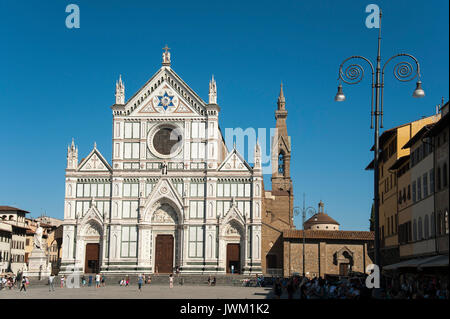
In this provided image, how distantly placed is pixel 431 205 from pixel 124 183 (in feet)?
112

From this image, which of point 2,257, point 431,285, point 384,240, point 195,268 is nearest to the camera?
point 431,285

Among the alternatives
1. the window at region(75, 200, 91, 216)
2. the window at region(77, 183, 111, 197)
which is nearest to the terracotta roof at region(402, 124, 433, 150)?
the window at region(77, 183, 111, 197)

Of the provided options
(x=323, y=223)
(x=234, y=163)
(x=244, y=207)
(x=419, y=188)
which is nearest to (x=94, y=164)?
(x=234, y=163)

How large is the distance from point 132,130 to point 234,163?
10567mm

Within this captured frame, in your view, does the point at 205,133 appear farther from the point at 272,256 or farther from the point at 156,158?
the point at 272,256

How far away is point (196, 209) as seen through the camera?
57.9 metres

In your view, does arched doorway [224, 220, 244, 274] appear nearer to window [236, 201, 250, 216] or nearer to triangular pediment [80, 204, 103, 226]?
window [236, 201, 250, 216]

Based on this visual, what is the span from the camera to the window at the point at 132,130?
195 feet

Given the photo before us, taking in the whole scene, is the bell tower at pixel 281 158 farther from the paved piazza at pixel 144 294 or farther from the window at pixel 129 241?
the paved piazza at pixel 144 294

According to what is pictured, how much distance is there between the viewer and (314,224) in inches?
4156

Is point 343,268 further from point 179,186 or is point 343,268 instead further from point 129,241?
point 129,241

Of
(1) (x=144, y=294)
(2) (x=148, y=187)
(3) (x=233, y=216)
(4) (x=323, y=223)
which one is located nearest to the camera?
(1) (x=144, y=294)

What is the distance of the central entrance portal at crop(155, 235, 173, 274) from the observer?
190 feet
